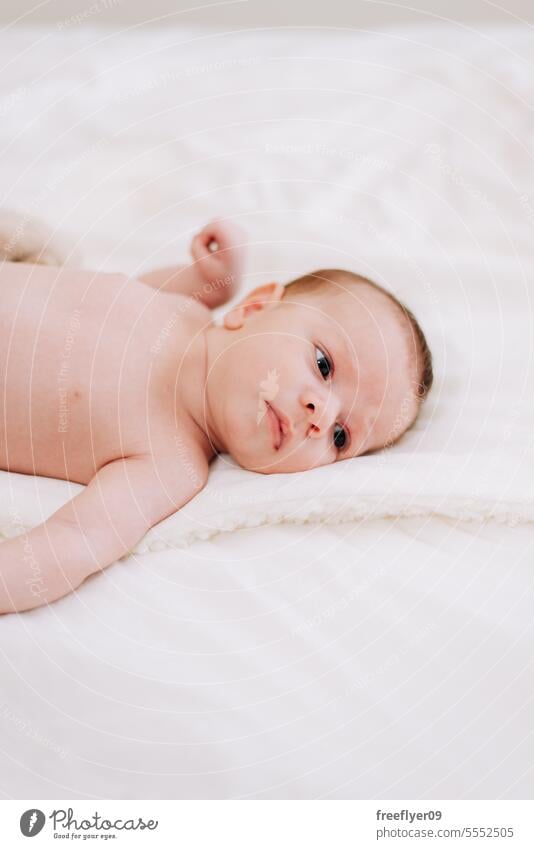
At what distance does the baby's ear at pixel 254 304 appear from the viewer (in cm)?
81

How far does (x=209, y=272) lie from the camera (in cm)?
90

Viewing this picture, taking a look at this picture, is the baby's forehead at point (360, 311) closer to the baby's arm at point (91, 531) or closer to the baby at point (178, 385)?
the baby at point (178, 385)

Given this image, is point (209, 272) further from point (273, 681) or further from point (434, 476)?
point (273, 681)

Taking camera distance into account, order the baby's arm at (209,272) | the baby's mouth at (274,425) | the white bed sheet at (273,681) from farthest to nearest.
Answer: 1. the baby's arm at (209,272)
2. the baby's mouth at (274,425)
3. the white bed sheet at (273,681)

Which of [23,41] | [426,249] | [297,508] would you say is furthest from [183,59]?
[297,508]

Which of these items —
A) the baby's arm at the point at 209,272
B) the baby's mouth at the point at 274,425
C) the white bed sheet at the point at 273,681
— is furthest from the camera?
the baby's arm at the point at 209,272

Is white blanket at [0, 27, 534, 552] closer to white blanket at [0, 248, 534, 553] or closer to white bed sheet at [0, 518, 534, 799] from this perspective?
white blanket at [0, 248, 534, 553]

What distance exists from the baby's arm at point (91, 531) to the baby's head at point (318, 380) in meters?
0.07

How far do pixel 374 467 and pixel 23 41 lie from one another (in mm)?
665

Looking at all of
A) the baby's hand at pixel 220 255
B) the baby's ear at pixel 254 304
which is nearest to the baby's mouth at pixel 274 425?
the baby's ear at pixel 254 304

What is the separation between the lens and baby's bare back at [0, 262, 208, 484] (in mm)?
747

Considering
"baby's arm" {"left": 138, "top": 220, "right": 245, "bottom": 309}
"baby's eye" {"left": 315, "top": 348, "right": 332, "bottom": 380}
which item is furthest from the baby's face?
"baby's arm" {"left": 138, "top": 220, "right": 245, "bottom": 309}

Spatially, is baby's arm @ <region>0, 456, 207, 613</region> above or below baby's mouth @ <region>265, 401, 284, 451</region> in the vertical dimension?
below

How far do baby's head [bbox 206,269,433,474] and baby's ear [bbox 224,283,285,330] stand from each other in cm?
2
